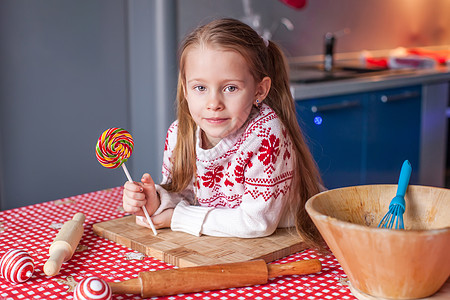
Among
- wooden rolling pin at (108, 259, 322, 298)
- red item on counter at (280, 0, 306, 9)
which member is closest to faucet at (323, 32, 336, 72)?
red item on counter at (280, 0, 306, 9)

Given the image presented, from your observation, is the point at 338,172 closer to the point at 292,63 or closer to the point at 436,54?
the point at 292,63

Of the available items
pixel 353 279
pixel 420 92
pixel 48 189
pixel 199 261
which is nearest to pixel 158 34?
pixel 48 189

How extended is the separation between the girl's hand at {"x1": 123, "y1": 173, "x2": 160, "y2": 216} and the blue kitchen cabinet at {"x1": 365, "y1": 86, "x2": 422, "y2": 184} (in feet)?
6.40

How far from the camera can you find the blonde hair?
3.92 ft

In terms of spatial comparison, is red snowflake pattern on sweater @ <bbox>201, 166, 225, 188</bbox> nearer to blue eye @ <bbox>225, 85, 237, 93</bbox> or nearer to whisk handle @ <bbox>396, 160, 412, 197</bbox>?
blue eye @ <bbox>225, 85, 237, 93</bbox>

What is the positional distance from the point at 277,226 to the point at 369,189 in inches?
11.5

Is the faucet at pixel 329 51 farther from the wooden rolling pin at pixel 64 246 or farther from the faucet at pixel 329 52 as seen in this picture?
the wooden rolling pin at pixel 64 246

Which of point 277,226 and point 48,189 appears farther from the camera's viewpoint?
point 48,189

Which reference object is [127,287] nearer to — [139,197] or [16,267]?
[16,267]

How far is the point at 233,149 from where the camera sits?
1.25 metres

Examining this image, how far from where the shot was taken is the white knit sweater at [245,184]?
3.90ft

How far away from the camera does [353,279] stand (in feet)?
2.96

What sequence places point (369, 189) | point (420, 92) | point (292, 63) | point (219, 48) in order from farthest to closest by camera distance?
1. point (292, 63)
2. point (420, 92)
3. point (219, 48)
4. point (369, 189)

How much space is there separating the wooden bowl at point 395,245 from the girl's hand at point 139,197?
42 cm
